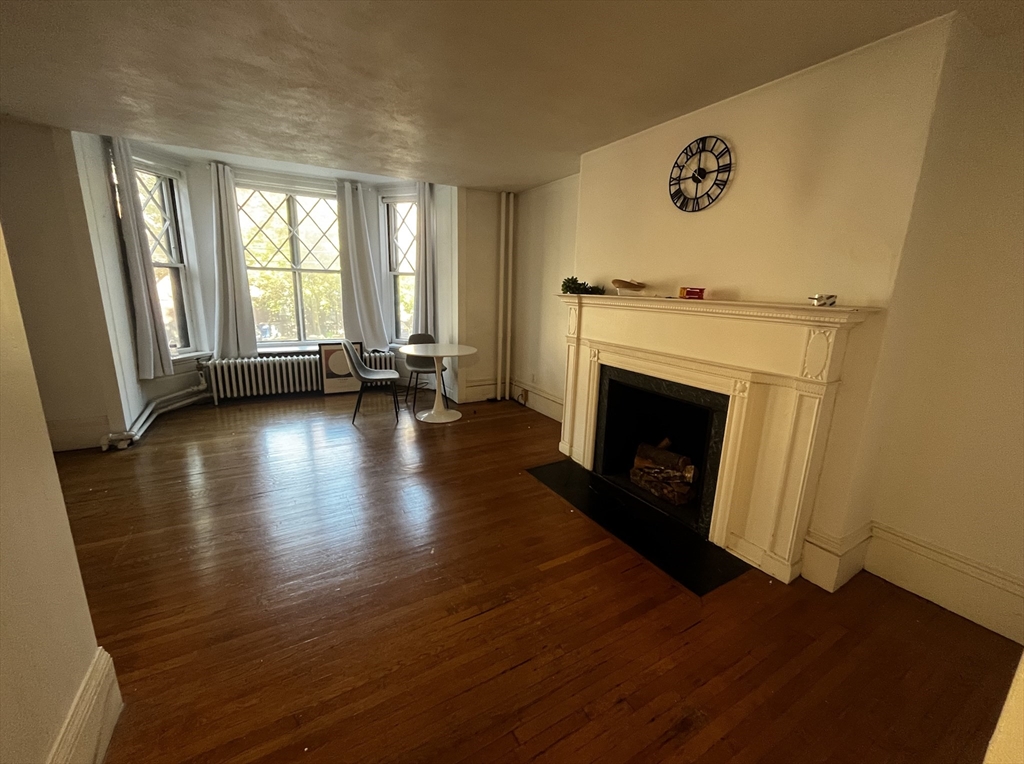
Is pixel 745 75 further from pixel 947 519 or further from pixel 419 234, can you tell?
pixel 419 234

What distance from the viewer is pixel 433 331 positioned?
18.2 ft

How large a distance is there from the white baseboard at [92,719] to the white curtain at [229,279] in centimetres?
429

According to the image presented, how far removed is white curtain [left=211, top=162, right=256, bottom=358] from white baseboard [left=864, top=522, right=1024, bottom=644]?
5.99 meters

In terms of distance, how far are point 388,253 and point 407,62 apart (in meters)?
3.88

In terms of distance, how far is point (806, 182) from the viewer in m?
2.01

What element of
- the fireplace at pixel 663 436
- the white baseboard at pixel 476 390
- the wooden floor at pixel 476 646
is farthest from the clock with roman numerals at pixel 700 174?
the white baseboard at pixel 476 390

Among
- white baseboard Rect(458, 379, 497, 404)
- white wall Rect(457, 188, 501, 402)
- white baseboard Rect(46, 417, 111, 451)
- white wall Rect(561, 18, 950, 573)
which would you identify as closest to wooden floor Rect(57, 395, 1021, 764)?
white wall Rect(561, 18, 950, 573)

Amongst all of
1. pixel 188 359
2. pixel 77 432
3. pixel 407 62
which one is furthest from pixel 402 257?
pixel 407 62

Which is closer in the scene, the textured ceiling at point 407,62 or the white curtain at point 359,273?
the textured ceiling at point 407,62

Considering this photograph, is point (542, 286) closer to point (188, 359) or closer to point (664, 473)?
point (664, 473)

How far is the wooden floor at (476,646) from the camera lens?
4.51 ft

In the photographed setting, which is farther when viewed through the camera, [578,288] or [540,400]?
[540,400]

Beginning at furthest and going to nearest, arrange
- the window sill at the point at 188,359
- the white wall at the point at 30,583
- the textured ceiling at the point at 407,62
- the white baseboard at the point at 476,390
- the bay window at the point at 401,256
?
the bay window at the point at 401,256, the white baseboard at the point at 476,390, the window sill at the point at 188,359, the textured ceiling at the point at 407,62, the white wall at the point at 30,583

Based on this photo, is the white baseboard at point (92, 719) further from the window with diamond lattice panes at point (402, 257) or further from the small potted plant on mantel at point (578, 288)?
the window with diamond lattice panes at point (402, 257)
